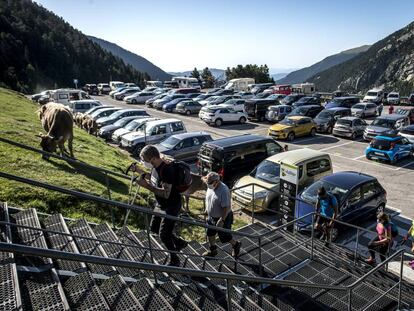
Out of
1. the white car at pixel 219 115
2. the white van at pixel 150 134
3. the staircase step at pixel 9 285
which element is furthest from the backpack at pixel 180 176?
the white car at pixel 219 115

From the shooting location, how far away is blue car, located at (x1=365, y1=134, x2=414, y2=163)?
17.9 meters

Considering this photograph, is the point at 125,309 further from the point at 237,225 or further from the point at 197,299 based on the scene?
the point at 237,225

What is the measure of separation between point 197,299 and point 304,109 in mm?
27245

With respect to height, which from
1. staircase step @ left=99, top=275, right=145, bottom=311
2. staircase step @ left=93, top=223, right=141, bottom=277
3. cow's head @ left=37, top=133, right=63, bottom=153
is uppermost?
cow's head @ left=37, top=133, right=63, bottom=153

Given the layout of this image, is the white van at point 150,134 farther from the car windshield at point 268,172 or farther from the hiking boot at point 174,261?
the hiking boot at point 174,261

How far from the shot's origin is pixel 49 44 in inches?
2945

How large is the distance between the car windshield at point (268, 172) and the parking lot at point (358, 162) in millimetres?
4448

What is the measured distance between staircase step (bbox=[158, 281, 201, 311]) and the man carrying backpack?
17.4 ft

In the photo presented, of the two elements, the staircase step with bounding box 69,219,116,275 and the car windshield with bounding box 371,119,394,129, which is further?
the car windshield with bounding box 371,119,394,129

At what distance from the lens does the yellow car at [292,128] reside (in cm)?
2381

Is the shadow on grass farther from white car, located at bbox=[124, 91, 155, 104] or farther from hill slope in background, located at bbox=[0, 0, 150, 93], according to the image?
hill slope in background, located at bbox=[0, 0, 150, 93]

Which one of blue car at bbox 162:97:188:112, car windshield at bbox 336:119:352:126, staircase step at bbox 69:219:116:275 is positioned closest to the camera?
staircase step at bbox 69:219:116:275

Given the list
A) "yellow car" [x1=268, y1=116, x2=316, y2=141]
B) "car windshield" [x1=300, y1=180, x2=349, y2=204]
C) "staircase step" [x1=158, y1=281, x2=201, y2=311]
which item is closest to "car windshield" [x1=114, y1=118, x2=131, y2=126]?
"yellow car" [x1=268, y1=116, x2=316, y2=141]

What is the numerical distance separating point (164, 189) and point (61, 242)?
183cm
